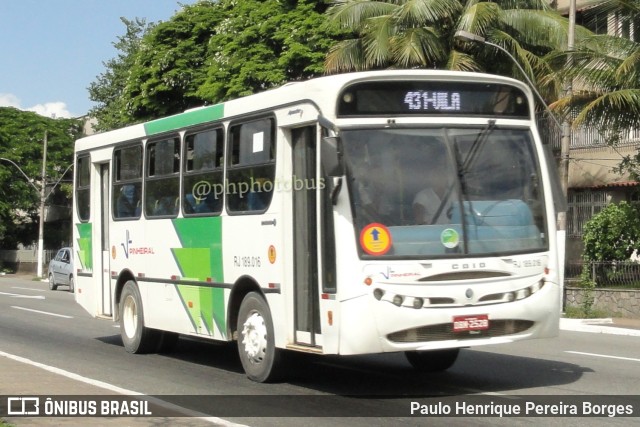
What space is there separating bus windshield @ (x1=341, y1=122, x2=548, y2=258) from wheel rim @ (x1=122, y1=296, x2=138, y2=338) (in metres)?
6.28

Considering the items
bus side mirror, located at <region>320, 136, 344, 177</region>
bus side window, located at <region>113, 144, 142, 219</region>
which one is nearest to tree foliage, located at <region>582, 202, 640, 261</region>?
bus side window, located at <region>113, 144, 142, 219</region>

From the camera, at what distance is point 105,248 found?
1673 centimetres

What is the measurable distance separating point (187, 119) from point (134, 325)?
137 inches

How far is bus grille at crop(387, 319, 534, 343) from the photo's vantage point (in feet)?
33.2

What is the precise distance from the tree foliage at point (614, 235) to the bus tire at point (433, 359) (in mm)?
14630

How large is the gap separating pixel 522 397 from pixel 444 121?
2842 millimetres

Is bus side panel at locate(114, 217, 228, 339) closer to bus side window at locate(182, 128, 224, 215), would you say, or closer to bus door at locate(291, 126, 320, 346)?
bus side window at locate(182, 128, 224, 215)

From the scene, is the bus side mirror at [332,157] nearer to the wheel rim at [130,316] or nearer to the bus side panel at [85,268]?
the wheel rim at [130,316]

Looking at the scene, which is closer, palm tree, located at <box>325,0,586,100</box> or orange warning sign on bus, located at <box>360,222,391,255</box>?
orange warning sign on bus, located at <box>360,222,391,255</box>

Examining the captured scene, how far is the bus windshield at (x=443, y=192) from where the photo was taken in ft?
33.7

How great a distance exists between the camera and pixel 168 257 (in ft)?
47.3

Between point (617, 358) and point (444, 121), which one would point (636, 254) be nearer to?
point (617, 358)

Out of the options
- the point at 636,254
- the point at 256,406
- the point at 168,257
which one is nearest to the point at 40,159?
the point at 636,254

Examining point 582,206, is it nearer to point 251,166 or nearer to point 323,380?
point 323,380
